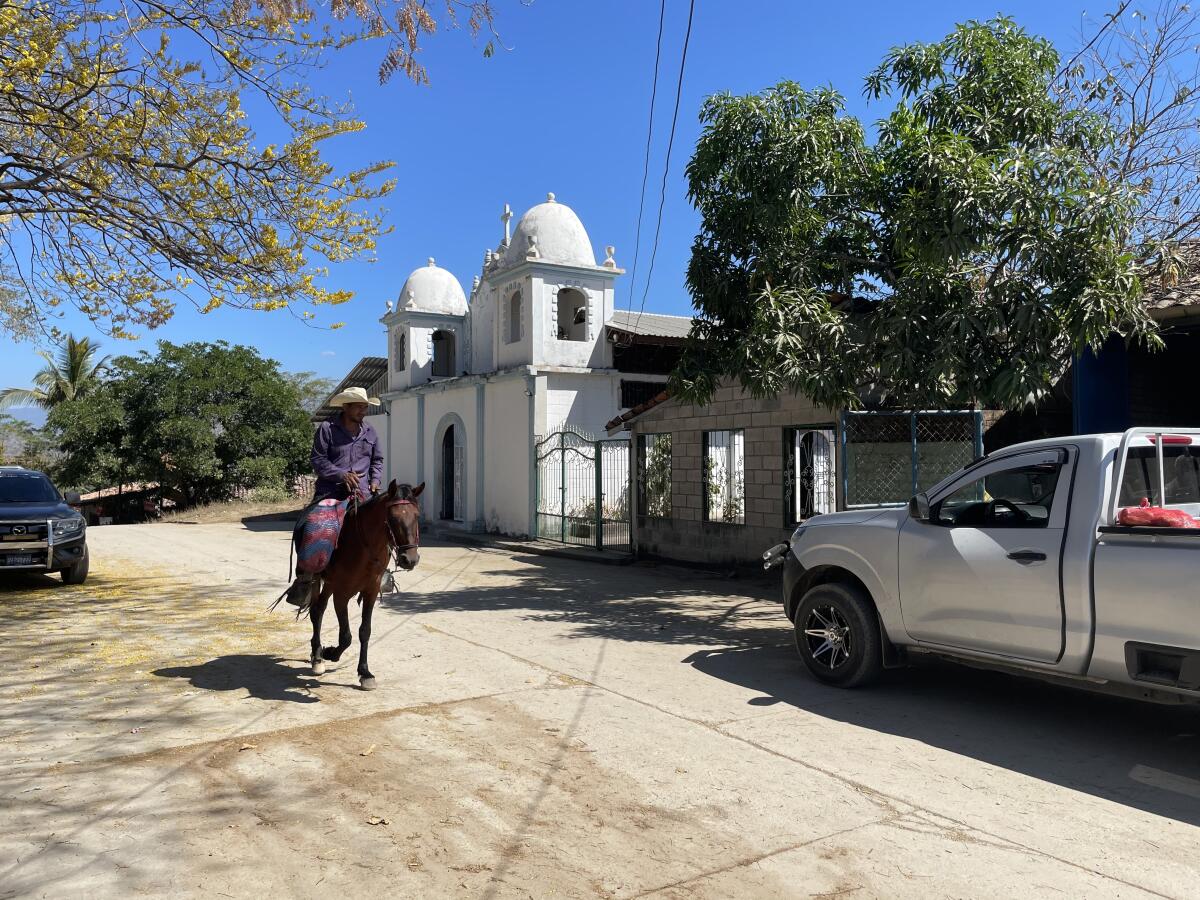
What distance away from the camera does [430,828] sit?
4.16 m

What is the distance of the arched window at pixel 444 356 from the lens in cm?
2795

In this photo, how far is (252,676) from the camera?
706cm

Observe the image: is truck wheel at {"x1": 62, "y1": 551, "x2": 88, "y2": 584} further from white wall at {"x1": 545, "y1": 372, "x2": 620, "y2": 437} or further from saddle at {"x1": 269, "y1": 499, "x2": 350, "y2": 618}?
white wall at {"x1": 545, "y1": 372, "x2": 620, "y2": 437}

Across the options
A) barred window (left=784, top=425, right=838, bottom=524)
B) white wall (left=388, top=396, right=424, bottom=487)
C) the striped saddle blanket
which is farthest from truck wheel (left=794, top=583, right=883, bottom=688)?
white wall (left=388, top=396, right=424, bottom=487)

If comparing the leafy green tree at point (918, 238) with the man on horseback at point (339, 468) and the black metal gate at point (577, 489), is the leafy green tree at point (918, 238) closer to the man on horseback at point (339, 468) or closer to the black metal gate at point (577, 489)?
the man on horseback at point (339, 468)

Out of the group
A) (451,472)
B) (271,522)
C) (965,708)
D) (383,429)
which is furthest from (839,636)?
(383,429)

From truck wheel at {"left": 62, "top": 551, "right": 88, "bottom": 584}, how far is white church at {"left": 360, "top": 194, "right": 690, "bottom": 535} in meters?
9.73

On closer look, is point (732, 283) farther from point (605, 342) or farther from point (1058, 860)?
point (605, 342)

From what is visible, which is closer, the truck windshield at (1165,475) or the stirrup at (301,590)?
the truck windshield at (1165,475)

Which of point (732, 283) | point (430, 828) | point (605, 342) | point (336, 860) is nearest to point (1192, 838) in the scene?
point (430, 828)

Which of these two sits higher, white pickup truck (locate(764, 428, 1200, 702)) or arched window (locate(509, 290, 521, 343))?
arched window (locate(509, 290, 521, 343))

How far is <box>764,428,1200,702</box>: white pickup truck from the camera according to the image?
16.1 feet

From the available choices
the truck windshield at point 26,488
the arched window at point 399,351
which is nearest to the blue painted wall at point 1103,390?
the truck windshield at point 26,488

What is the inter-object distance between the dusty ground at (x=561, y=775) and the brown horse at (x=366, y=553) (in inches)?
15.4
